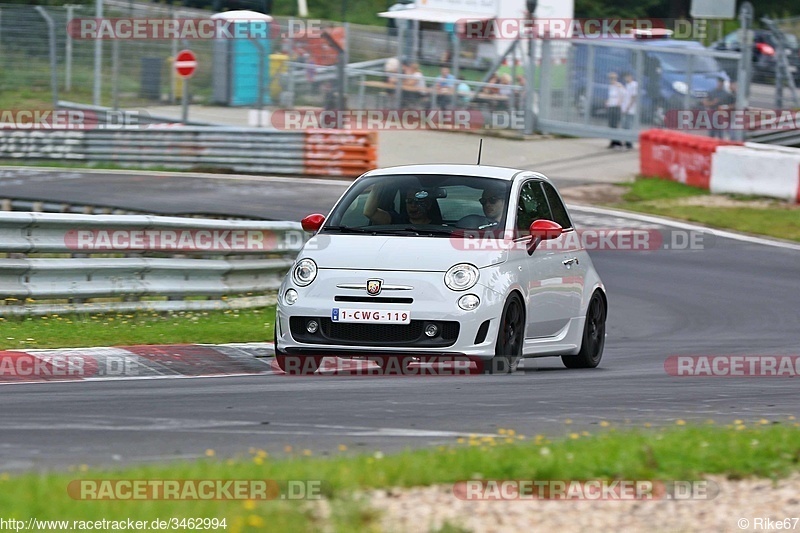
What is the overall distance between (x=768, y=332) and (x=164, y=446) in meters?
8.83

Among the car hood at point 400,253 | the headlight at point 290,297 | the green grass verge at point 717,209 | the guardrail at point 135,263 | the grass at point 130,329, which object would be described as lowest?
the green grass verge at point 717,209

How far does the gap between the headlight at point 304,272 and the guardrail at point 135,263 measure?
9.65 ft

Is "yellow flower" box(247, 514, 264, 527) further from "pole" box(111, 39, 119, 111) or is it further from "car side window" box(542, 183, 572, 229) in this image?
"pole" box(111, 39, 119, 111)

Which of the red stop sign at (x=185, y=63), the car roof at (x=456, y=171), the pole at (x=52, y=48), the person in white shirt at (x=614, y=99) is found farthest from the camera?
the person in white shirt at (x=614, y=99)

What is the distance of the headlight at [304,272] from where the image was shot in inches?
396

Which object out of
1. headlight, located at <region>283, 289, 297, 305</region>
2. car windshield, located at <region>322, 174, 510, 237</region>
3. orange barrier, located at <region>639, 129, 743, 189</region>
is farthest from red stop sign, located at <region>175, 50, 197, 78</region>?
headlight, located at <region>283, 289, 297, 305</region>

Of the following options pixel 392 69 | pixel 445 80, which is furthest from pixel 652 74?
pixel 392 69

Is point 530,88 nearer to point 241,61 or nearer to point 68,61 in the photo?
point 241,61

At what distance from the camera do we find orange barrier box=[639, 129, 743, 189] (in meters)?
26.1

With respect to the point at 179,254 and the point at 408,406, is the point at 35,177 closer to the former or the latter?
the point at 179,254

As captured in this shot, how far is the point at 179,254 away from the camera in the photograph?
44.5 ft

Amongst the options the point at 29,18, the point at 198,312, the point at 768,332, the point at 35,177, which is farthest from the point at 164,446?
the point at 29,18

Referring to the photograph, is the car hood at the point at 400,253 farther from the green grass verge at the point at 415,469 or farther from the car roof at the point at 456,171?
the green grass verge at the point at 415,469

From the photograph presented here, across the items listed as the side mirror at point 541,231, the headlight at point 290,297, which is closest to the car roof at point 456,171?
the side mirror at point 541,231
